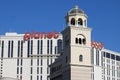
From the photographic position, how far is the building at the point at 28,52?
17100 cm

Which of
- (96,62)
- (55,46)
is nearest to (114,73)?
(96,62)

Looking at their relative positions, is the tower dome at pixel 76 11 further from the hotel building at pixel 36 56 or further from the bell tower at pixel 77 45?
the hotel building at pixel 36 56

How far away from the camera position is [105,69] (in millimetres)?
190625

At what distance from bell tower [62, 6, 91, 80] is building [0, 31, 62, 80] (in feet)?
267

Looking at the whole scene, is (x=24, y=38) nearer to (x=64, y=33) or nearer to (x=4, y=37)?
(x=4, y=37)

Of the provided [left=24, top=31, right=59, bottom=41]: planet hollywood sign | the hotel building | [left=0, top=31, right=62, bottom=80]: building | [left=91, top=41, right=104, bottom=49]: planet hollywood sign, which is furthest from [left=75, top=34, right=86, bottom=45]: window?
[left=91, top=41, right=104, bottom=49]: planet hollywood sign

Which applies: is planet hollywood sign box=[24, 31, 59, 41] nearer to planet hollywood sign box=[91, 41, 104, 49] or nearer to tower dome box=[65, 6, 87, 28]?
planet hollywood sign box=[91, 41, 104, 49]

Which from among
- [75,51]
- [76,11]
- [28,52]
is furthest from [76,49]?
[28,52]

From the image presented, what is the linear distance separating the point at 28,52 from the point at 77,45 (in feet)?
288

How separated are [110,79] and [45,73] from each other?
40.0 metres

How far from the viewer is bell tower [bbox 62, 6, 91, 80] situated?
85.0 metres

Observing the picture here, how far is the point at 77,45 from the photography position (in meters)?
86.8

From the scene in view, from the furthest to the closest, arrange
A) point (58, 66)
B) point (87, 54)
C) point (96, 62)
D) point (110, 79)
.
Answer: point (110, 79) < point (96, 62) < point (58, 66) < point (87, 54)

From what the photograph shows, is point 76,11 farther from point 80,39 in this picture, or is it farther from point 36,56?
point 36,56
